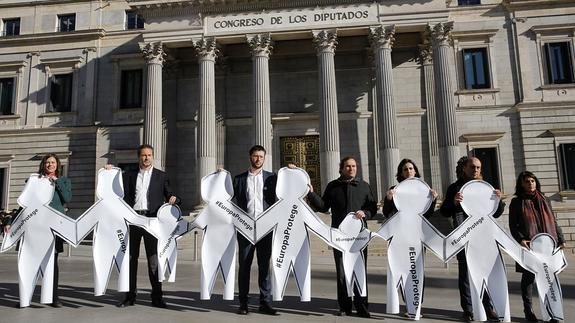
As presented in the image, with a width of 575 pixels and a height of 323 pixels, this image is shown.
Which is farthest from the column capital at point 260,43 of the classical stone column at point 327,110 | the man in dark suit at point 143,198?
the man in dark suit at point 143,198

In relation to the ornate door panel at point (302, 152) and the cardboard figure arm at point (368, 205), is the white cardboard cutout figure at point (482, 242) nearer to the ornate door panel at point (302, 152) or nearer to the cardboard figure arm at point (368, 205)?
the cardboard figure arm at point (368, 205)

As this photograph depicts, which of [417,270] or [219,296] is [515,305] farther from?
[219,296]

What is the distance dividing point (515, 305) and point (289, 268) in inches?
157

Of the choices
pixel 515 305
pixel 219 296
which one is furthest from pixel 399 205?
pixel 219 296

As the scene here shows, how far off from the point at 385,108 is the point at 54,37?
22550 millimetres

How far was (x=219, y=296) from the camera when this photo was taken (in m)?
8.00

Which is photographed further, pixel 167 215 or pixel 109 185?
pixel 109 185

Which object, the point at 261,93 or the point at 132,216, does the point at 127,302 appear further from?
the point at 261,93

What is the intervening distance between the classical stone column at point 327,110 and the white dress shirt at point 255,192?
14.8 metres

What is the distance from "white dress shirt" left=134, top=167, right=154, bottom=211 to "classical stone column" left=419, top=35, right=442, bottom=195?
19.7 meters

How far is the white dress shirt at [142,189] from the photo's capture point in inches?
281

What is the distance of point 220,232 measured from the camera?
22.7 feet

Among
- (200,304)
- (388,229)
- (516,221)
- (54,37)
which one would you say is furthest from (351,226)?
(54,37)

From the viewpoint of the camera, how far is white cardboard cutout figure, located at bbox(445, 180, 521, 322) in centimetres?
614
